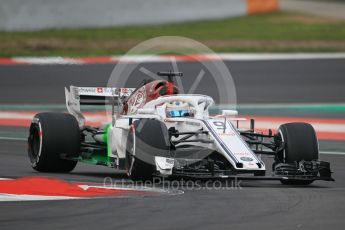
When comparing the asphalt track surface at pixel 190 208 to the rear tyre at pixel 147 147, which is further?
the rear tyre at pixel 147 147

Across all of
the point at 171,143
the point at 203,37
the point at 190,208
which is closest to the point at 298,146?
the point at 171,143

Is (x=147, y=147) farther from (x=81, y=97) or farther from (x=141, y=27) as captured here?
(x=141, y=27)

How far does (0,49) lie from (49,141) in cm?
1800

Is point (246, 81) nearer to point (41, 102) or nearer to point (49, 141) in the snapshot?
point (41, 102)

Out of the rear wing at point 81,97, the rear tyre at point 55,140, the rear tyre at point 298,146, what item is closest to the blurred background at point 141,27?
the rear wing at point 81,97

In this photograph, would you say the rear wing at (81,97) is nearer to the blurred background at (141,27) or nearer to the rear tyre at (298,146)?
the rear tyre at (298,146)

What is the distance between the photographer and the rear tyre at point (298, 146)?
1271 centimetres

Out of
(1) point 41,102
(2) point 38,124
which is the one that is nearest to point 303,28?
(1) point 41,102

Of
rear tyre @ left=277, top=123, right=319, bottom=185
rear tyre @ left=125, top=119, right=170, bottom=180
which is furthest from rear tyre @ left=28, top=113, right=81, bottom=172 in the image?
rear tyre @ left=277, top=123, right=319, bottom=185

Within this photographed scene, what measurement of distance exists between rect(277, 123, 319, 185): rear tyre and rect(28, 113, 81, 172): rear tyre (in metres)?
2.72

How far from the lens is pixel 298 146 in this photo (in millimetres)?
12750

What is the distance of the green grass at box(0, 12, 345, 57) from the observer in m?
31.9

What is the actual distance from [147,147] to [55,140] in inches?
77.6

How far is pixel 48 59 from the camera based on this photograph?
94.6 feet
